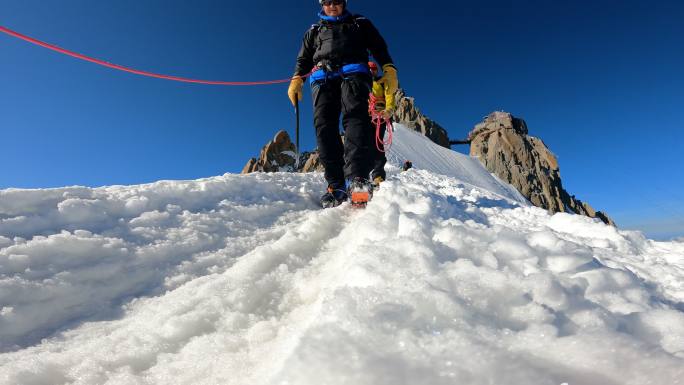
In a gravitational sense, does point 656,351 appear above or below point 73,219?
below

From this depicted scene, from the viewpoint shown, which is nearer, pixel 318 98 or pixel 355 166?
pixel 355 166

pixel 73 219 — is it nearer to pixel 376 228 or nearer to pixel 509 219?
pixel 376 228

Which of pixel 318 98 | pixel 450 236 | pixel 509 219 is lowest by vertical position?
pixel 450 236

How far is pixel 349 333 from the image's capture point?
0.90 metres

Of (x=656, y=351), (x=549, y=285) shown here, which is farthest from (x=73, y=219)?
(x=656, y=351)

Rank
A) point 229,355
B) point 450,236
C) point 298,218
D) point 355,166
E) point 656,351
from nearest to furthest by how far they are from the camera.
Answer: point 656,351, point 229,355, point 450,236, point 298,218, point 355,166

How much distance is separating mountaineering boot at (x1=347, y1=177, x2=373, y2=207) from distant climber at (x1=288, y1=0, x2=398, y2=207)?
0.09 m

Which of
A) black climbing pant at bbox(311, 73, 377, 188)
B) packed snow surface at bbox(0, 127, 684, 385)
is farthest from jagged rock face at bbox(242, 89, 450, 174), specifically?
packed snow surface at bbox(0, 127, 684, 385)

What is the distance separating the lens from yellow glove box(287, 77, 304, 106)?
4395 mm

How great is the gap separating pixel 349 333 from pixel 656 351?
739mm

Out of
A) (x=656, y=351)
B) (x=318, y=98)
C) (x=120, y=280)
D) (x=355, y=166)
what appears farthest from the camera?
(x=318, y=98)

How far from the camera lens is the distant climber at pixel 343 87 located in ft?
12.0

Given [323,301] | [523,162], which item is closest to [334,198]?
[323,301]

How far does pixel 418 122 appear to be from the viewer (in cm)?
4366
